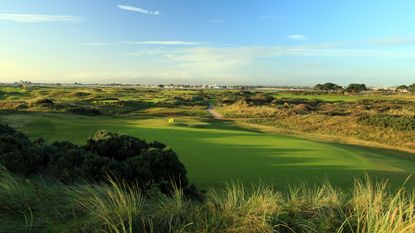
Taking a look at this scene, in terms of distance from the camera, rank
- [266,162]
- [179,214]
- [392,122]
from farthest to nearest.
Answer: [392,122], [266,162], [179,214]

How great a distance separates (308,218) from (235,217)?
962mm

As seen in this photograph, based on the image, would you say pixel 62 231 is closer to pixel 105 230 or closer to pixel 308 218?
pixel 105 230

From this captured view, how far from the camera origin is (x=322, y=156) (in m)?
17.7

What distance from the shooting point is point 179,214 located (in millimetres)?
4512

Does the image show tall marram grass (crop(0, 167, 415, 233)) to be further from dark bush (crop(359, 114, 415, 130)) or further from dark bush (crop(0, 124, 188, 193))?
dark bush (crop(359, 114, 415, 130))

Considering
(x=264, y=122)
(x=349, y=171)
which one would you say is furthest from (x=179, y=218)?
(x=264, y=122)

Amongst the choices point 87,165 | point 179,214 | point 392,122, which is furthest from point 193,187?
point 392,122

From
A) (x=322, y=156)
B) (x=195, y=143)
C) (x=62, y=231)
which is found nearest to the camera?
(x=62, y=231)

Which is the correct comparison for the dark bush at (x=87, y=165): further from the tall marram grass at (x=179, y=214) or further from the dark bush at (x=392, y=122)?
the dark bush at (x=392, y=122)

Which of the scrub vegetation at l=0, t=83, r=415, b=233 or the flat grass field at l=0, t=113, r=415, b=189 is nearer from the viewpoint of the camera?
the scrub vegetation at l=0, t=83, r=415, b=233

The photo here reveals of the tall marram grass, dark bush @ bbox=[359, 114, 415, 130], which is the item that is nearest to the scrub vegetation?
the tall marram grass

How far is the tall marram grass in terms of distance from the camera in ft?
13.4

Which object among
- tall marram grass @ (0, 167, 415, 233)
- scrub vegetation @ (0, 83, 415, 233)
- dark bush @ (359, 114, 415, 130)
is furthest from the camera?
dark bush @ (359, 114, 415, 130)

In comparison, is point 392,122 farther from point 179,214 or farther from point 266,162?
point 179,214
